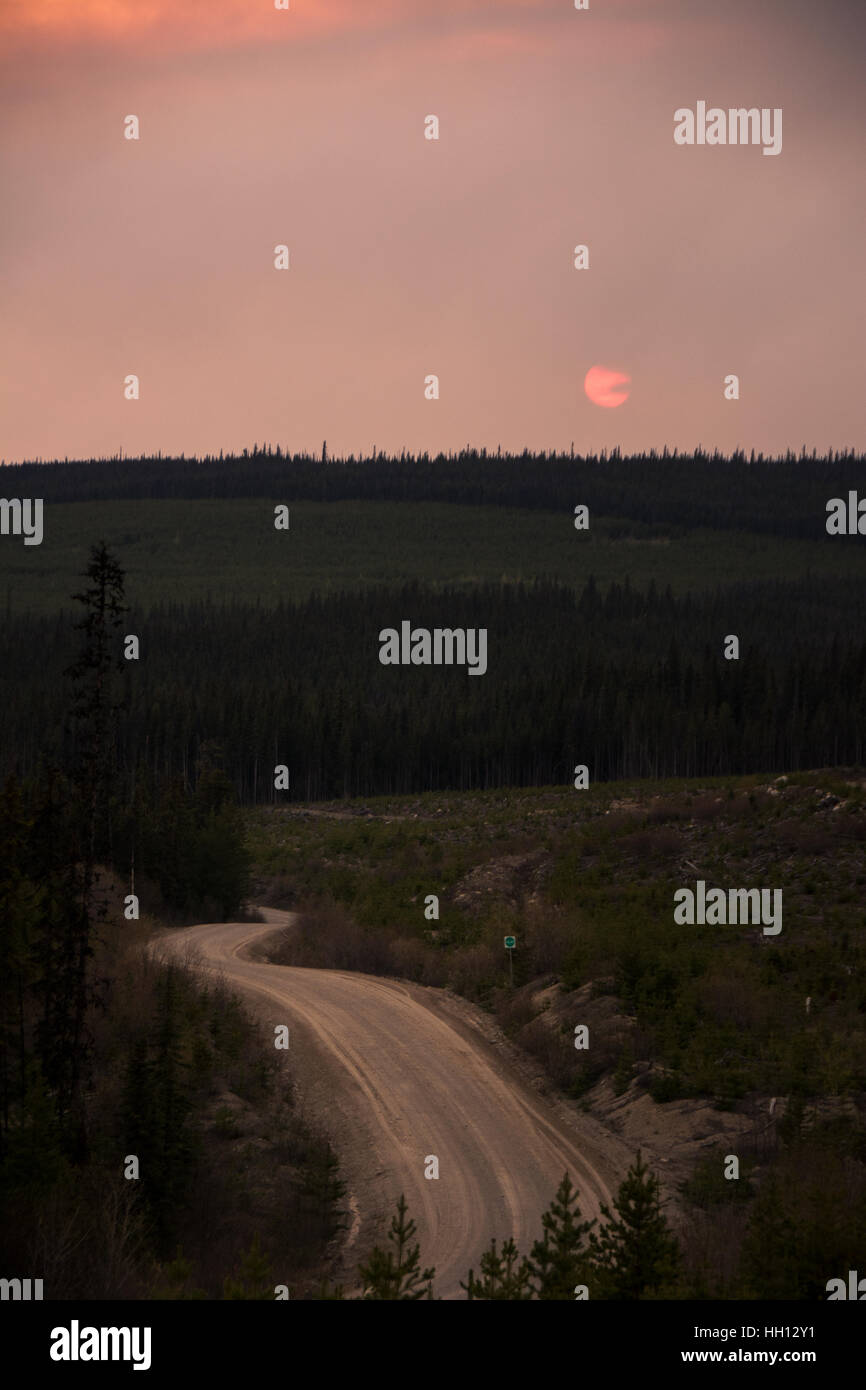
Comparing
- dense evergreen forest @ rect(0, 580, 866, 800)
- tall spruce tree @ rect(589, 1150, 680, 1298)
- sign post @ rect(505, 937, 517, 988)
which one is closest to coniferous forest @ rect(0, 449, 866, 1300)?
tall spruce tree @ rect(589, 1150, 680, 1298)

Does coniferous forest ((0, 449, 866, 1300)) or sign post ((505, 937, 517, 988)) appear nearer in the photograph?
coniferous forest ((0, 449, 866, 1300))

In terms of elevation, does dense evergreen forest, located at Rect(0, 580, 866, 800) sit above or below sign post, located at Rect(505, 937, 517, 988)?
above

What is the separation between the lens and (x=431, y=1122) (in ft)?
79.6

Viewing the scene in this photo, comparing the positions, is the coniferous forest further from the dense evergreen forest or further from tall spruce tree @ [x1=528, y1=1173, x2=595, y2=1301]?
the dense evergreen forest

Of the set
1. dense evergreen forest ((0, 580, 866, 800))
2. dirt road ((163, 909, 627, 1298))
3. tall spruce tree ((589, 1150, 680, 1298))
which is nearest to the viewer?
tall spruce tree ((589, 1150, 680, 1298))

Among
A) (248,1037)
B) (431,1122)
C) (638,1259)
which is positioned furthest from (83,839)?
(638,1259)

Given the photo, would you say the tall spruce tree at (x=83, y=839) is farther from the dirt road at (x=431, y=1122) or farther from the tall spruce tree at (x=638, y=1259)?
the tall spruce tree at (x=638, y=1259)

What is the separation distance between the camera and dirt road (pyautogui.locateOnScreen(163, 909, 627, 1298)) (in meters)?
20.0

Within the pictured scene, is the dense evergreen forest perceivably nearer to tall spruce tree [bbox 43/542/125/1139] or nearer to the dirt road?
the dirt road

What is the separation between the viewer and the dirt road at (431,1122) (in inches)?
787

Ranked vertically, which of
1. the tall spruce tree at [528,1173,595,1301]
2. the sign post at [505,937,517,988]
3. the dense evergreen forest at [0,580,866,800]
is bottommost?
the tall spruce tree at [528,1173,595,1301]

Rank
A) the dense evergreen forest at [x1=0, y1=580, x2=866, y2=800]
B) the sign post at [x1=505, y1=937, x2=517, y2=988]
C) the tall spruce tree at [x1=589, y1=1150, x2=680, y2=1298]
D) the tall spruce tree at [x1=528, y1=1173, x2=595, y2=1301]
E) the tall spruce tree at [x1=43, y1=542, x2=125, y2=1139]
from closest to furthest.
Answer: the tall spruce tree at [x1=589, y1=1150, x2=680, y2=1298], the tall spruce tree at [x1=528, y1=1173, x2=595, y2=1301], the tall spruce tree at [x1=43, y1=542, x2=125, y2=1139], the sign post at [x1=505, y1=937, x2=517, y2=988], the dense evergreen forest at [x1=0, y1=580, x2=866, y2=800]

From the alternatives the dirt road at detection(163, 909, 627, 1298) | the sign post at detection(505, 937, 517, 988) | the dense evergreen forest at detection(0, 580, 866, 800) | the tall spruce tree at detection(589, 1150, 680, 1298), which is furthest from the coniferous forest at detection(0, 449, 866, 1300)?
the dense evergreen forest at detection(0, 580, 866, 800)
